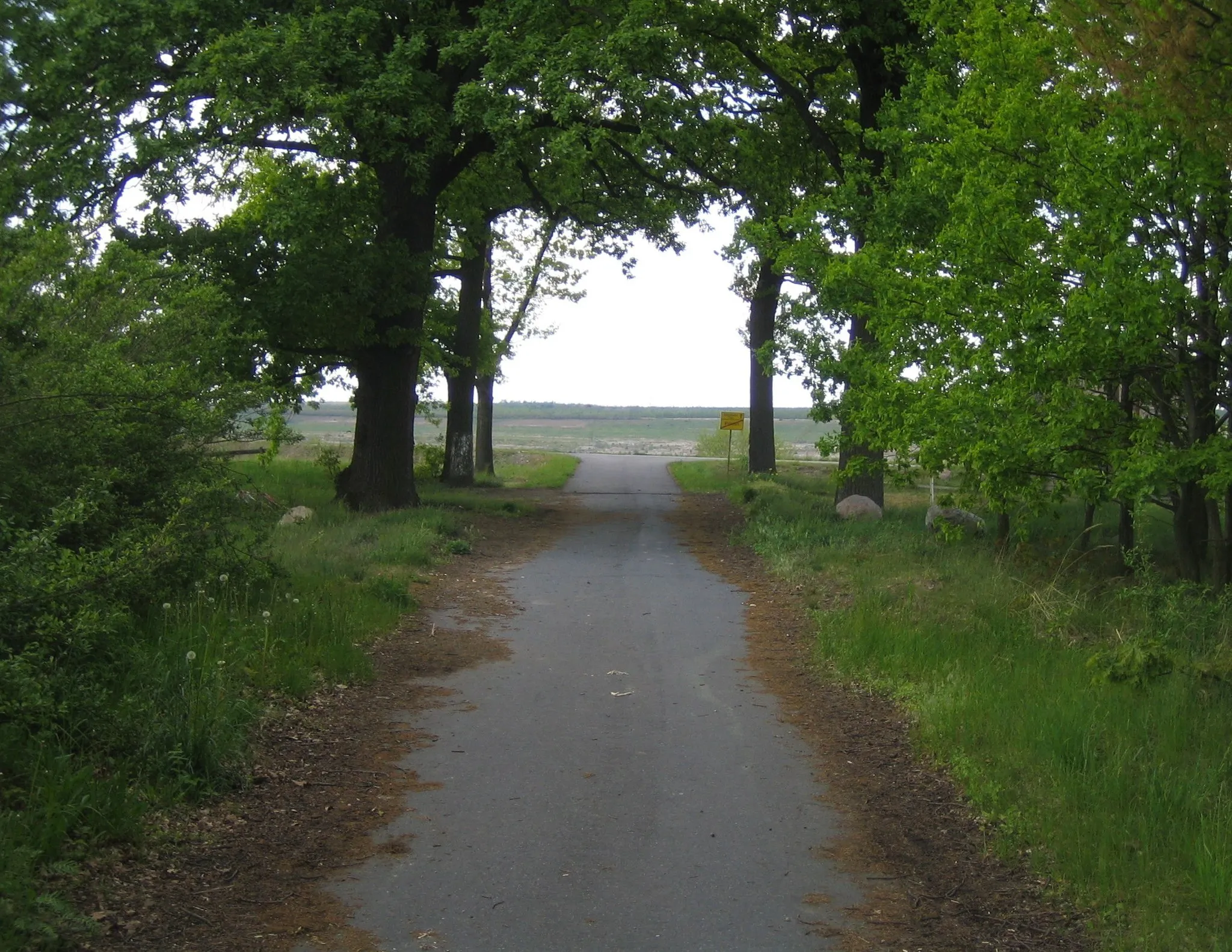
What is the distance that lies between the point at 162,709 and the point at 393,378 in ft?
52.2

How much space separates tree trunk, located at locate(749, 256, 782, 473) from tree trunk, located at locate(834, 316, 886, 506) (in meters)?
9.78

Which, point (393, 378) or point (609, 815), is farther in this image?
point (393, 378)

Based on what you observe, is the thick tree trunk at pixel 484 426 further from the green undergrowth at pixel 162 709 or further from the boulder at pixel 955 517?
the green undergrowth at pixel 162 709

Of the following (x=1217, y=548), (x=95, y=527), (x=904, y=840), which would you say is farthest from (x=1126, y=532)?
(x=95, y=527)

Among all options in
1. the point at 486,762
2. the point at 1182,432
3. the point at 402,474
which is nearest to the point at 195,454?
the point at 486,762

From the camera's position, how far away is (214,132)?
18.8 m

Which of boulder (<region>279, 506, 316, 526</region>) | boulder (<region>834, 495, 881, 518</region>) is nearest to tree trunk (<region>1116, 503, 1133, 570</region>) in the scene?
boulder (<region>834, 495, 881, 518</region>)

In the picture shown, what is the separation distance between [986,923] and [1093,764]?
187 centimetres

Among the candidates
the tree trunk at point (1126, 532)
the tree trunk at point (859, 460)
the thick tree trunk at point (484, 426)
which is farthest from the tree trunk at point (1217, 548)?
the thick tree trunk at point (484, 426)

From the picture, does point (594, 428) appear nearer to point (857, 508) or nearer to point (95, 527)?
point (857, 508)

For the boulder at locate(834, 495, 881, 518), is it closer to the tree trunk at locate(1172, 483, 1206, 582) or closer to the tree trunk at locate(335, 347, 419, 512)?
the tree trunk at locate(1172, 483, 1206, 582)

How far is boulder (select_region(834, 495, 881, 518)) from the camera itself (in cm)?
2116

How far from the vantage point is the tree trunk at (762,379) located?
33062mm

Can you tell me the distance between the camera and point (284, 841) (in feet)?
20.9
